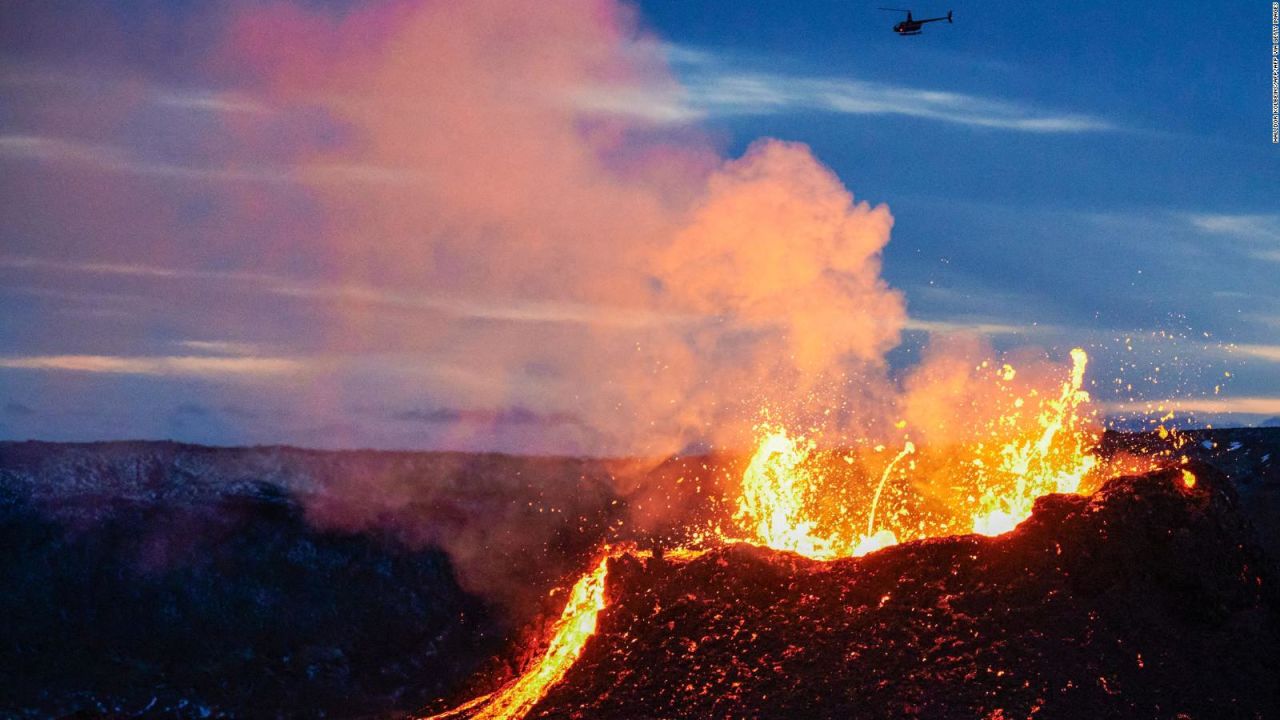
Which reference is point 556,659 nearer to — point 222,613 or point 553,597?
point 553,597

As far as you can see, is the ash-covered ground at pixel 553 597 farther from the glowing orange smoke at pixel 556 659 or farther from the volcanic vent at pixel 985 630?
the glowing orange smoke at pixel 556 659

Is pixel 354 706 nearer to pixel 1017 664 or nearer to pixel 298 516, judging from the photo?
pixel 298 516

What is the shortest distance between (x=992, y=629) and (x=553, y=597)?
11.4 m

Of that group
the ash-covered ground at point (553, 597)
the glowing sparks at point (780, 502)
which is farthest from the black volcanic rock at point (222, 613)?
the glowing sparks at point (780, 502)

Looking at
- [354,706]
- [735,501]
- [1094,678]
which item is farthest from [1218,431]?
[1094,678]

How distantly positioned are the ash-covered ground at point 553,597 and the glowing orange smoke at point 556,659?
1.15ft

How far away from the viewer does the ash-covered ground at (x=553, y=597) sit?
18.8 metres

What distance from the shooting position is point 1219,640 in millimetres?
19156

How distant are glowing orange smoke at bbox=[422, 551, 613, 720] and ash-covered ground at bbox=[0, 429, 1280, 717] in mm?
350

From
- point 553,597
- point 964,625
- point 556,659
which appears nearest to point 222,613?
point 553,597

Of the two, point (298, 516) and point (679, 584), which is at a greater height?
point (679, 584)

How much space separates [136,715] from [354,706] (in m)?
8.26

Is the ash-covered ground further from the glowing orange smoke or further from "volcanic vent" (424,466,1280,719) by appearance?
the glowing orange smoke

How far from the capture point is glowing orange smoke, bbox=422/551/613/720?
20453mm
